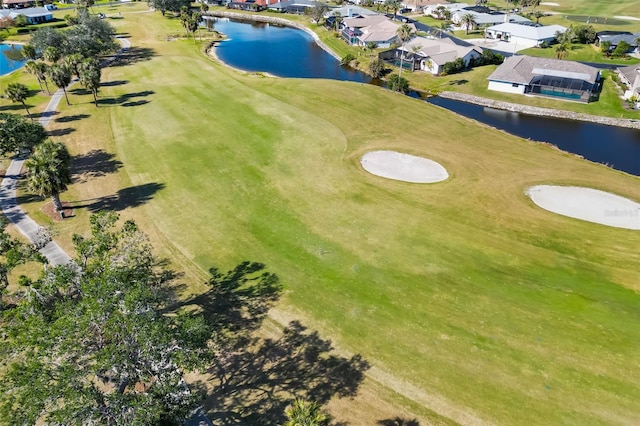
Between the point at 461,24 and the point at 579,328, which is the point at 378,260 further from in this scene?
the point at 461,24

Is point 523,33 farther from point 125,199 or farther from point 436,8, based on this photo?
point 125,199

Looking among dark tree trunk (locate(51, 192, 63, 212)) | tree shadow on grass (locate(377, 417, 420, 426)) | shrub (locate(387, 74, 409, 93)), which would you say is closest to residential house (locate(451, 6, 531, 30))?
shrub (locate(387, 74, 409, 93))

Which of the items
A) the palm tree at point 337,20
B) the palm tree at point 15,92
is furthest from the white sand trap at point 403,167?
the palm tree at point 337,20

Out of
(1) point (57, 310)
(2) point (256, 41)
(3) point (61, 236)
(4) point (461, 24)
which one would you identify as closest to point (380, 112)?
(3) point (61, 236)

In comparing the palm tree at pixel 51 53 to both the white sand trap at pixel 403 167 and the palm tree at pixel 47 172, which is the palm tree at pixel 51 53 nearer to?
the palm tree at pixel 47 172

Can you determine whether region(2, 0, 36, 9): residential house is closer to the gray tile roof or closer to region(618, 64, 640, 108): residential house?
the gray tile roof

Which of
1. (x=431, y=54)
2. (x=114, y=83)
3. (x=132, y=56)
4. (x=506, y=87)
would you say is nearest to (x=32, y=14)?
(x=132, y=56)
